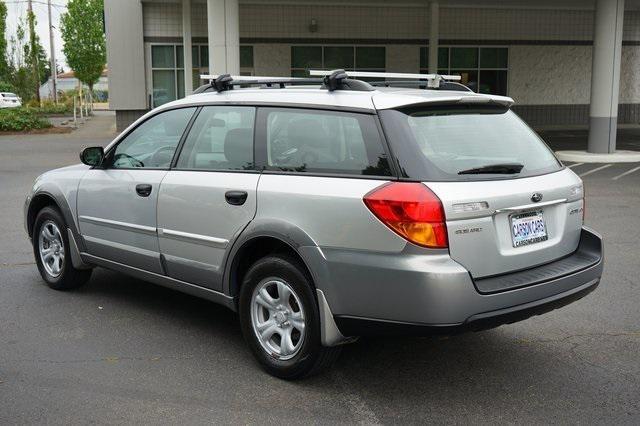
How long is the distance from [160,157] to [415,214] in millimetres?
2260

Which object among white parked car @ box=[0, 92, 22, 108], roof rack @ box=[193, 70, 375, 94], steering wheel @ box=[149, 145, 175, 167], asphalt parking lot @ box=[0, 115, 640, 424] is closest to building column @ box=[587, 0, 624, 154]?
asphalt parking lot @ box=[0, 115, 640, 424]

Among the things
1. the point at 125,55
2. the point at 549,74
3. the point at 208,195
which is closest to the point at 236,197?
the point at 208,195

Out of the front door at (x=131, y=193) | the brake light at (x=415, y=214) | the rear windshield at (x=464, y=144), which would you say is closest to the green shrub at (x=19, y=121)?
the front door at (x=131, y=193)

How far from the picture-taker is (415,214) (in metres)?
3.67

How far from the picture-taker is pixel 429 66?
25922 millimetres

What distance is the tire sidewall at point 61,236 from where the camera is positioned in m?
6.05

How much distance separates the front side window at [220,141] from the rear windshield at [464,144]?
104 centimetres

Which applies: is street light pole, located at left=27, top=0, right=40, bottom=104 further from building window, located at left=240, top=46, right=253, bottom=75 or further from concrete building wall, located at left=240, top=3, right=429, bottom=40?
concrete building wall, located at left=240, top=3, right=429, bottom=40

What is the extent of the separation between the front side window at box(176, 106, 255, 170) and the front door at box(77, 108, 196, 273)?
162mm

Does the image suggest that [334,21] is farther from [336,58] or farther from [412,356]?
[412,356]

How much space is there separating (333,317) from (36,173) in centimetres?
1285

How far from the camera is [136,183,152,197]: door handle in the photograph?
508cm

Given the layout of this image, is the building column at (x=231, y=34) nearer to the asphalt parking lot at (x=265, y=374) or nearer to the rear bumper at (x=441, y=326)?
the asphalt parking lot at (x=265, y=374)

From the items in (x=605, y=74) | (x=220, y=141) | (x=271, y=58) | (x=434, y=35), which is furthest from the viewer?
(x=271, y=58)
